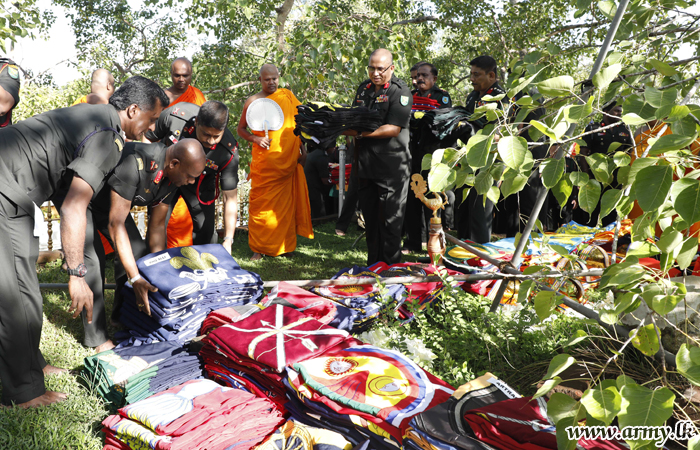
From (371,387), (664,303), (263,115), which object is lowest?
(371,387)

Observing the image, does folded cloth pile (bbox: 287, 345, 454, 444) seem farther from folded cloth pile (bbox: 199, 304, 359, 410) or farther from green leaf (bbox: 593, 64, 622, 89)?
green leaf (bbox: 593, 64, 622, 89)

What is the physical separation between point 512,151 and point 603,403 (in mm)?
509

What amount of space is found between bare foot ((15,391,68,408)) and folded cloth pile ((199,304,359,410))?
26.8 inches

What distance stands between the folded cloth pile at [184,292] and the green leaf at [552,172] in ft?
Answer: 6.85

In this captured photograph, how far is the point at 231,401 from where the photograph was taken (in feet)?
6.60

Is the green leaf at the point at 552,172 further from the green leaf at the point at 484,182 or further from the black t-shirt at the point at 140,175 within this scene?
the black t-shirt at the point at 140,175

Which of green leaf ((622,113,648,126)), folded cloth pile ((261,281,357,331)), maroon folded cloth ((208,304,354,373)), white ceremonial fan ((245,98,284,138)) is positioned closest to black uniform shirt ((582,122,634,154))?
white ceremonial fan ((245,98,284,138))

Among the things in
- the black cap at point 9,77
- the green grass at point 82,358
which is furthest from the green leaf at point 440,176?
the black cap at point 9,77

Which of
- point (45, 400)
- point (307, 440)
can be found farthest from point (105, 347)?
point (307, 440)

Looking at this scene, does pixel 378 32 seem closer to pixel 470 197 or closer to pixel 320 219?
pixel 470 197

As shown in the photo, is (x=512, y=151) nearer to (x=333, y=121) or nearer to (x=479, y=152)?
(x=479, y=152)

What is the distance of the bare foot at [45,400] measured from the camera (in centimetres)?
232

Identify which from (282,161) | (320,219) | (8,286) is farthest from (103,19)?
(8,286)

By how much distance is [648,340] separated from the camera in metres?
1.06
